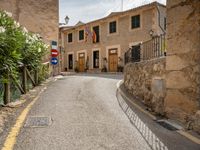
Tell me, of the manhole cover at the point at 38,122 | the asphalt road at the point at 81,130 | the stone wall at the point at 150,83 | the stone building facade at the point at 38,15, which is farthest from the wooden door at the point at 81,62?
the manhole cover at the point at 38,122

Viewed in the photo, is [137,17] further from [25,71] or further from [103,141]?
[103,141]

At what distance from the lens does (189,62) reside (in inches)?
244

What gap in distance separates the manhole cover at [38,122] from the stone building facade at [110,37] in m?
19.8

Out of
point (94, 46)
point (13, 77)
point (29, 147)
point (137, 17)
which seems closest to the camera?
point (29, 147)

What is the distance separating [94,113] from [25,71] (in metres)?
4.57

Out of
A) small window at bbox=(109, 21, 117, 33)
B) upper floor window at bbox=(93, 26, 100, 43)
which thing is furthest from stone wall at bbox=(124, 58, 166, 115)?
upper floor window at bbox=(93, 26, 100, 43)

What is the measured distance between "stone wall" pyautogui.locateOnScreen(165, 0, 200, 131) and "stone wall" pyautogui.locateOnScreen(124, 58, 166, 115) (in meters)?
0.44

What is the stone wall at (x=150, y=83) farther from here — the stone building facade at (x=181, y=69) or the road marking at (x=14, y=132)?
the road marking at (x=14, y=132)

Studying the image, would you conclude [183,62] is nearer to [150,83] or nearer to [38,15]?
[150,83]

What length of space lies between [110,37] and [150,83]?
68.1ft

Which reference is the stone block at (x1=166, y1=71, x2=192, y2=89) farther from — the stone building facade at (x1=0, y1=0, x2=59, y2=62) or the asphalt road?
the stone building facade at (x1=0, y1=0, x2=59, y2=62)

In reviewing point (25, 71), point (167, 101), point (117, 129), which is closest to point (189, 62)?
point (167, 101)

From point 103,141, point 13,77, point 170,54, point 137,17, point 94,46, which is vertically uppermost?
point 137,17

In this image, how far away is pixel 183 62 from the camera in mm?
6391
